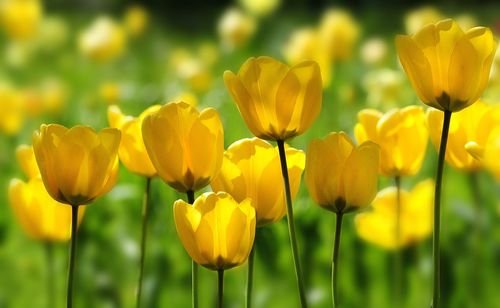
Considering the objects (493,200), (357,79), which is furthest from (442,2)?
(493,200)

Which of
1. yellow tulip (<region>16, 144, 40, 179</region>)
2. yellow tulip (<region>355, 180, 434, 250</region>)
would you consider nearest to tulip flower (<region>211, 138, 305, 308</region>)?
yellow tulip (<region>16, 144, 40, 179</region>)

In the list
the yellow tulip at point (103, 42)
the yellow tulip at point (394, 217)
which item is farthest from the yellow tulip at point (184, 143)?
the yellow tulip at point (103, 42)

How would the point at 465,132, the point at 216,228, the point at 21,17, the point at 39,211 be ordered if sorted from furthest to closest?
the point at 21,17, the point at 39,211, the point at 465,132, the point at 216,228

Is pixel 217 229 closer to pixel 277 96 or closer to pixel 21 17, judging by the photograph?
pixel 277 96

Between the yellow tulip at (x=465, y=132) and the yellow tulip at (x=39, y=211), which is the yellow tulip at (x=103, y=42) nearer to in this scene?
the yellow tulip at (x=39, y=211)

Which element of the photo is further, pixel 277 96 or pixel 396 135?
pixel 396 135

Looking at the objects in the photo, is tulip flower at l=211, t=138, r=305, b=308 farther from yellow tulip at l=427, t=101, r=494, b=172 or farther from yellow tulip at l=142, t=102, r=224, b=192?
yellow tulip at l=427, t=101, r=494, b=172

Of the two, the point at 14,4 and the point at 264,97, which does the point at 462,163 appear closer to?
the point at 264,97

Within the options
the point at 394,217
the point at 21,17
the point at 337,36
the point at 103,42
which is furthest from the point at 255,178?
the point at 21,17
